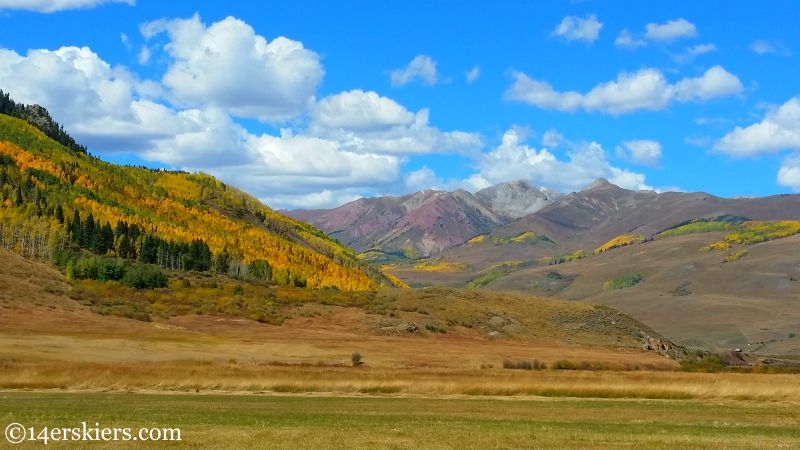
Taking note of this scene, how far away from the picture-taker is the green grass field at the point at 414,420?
2630 centimetres

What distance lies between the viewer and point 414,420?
33125 millimetres

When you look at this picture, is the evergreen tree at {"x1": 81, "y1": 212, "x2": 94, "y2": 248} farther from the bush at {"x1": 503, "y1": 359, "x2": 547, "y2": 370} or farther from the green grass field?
the green grass field

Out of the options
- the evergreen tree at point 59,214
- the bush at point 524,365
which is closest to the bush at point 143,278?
the evergreen tree at point 59,214

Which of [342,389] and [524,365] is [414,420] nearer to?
[342,389]

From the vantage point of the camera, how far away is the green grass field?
86.3 feet

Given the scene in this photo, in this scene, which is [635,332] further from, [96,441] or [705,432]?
[96,441]

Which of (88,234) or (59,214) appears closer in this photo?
(88,234)

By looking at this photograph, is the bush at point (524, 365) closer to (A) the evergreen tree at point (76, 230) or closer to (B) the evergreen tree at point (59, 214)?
(A) the evergreen tree at point (76, 230)

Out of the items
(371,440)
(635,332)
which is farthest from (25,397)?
(635,332)

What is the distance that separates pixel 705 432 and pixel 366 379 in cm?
2887

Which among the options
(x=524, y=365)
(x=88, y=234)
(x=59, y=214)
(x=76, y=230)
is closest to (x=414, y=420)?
(x=524, y=365)

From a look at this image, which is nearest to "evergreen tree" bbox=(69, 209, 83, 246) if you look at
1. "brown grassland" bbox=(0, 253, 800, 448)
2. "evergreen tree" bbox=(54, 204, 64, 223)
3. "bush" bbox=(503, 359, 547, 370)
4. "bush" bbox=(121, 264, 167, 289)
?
"evergreen tree" bbox=(54, 204, 64, 223)

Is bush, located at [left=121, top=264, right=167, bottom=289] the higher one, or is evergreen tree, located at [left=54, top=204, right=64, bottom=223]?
evergreen tree, located at [left=54, top=204, right=64, bottom=223]

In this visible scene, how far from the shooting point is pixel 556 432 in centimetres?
2934
